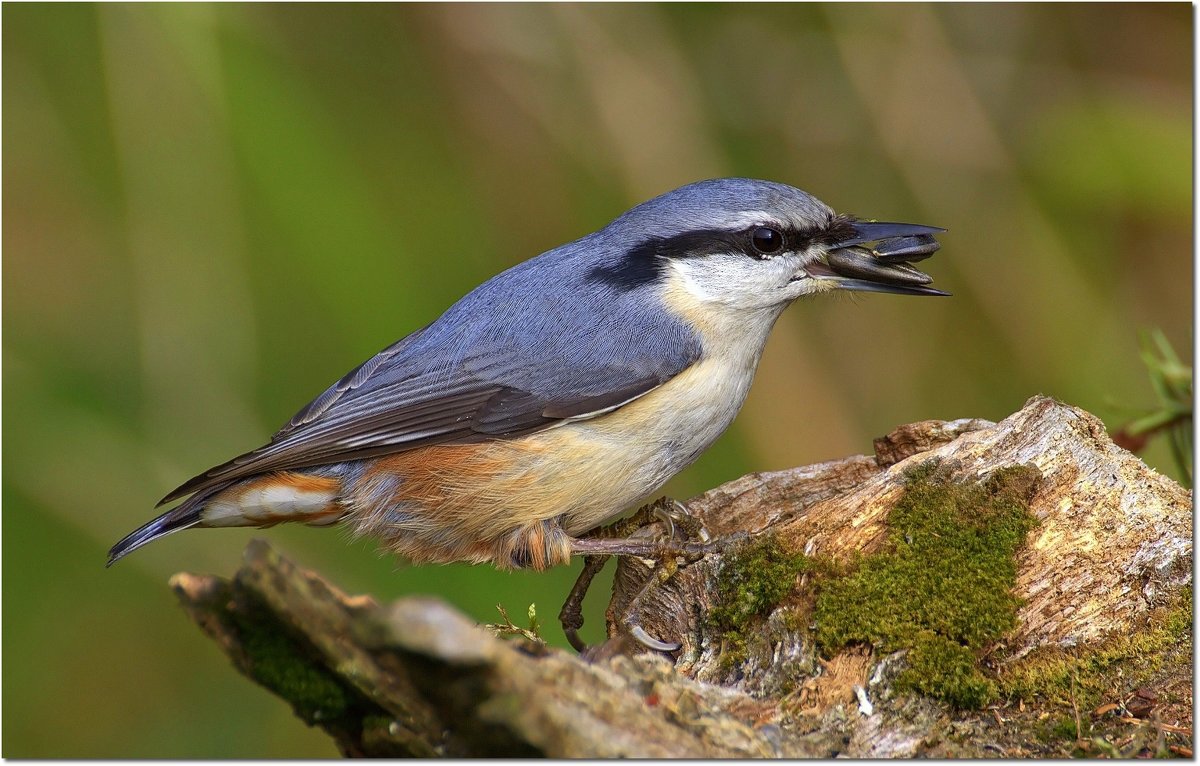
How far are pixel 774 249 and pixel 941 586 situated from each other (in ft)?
4.36

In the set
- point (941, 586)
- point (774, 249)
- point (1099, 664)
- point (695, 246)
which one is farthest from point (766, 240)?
point (1099, 664)

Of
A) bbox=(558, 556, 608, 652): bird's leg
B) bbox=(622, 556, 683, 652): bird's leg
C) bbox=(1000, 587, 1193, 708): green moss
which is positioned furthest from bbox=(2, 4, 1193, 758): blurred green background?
bbox=(1000, 587, 1193, 708): green moss

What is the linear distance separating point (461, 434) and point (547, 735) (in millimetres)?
1682

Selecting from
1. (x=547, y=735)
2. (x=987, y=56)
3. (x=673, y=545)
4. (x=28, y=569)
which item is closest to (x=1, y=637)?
(x=28, y=569)

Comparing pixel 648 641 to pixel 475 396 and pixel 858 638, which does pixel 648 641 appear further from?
pixel 475 396

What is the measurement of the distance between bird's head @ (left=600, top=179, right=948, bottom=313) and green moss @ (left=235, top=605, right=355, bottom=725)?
184 cm

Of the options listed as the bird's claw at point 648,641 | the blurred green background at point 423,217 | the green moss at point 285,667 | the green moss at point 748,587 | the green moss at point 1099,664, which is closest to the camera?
the green moss at point 285,667

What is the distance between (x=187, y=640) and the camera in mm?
4348

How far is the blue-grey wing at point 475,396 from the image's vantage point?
3.28 m

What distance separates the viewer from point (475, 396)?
3369 millimetres

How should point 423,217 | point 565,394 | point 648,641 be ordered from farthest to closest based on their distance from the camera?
point 423,217, point 565,394, point 648,641

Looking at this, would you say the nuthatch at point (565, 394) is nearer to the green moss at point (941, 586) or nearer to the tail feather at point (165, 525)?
the tail feather at point (165, 525)

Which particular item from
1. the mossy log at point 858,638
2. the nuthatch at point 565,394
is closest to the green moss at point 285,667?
the mossy log at point 858,638

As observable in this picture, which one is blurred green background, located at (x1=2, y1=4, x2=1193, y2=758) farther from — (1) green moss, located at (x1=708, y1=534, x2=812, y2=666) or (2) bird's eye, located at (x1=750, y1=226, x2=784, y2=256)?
(2) bird's eye, located at (x1=750, y1=226, x2=784, y2=256)
